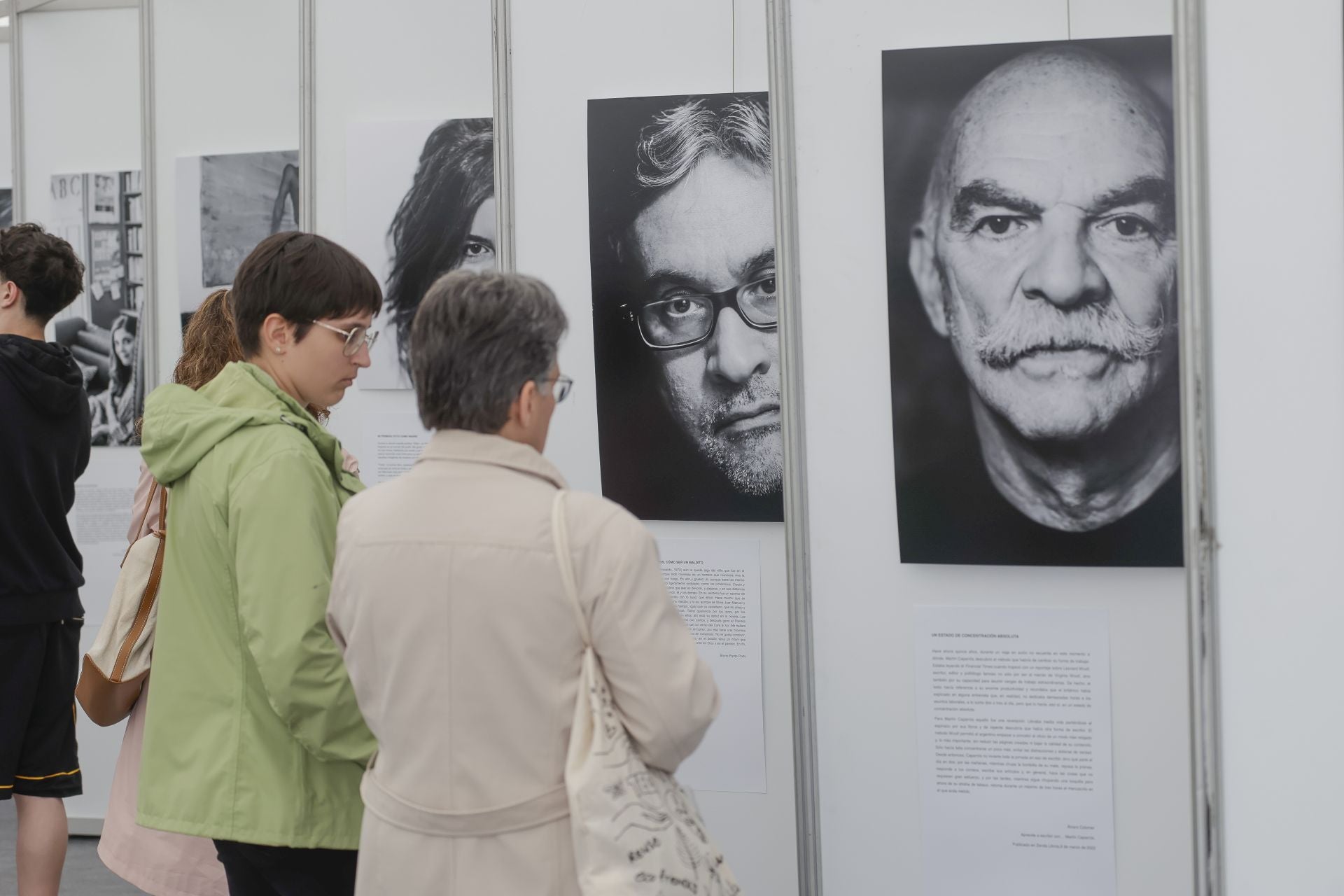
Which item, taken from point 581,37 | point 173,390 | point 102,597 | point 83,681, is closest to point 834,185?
point 581,37

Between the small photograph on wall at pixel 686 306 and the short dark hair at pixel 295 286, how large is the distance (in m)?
1.07

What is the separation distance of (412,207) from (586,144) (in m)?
0.80

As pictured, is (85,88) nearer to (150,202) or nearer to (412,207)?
(150,202)

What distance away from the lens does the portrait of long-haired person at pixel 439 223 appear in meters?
3.79

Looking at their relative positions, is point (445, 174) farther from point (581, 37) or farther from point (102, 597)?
point (102, 597)

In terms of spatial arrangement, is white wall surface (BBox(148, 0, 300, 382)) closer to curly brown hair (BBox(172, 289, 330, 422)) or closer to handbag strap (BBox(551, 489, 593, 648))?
curly brown hair (BBox(172, 289, 330, 422))

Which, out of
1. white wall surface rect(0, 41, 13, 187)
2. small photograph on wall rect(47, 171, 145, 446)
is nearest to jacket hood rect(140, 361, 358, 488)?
small photograph on wall rect(47, 171, 145, 446)

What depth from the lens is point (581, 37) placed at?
10.5ft

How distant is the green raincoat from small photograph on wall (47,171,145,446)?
124 inches

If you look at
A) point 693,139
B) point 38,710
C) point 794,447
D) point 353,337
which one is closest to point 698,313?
point 693,139

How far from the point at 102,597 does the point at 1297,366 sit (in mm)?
4775

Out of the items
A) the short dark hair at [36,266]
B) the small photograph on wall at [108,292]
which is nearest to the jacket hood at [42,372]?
the short dark hair at [36,266]

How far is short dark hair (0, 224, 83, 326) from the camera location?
3477 millimetres

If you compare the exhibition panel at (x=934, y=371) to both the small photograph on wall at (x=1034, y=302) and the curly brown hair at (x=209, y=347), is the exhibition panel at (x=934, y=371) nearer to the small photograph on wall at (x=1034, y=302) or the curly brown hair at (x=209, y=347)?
the small photograph on wall at (x=1034, y=302)
